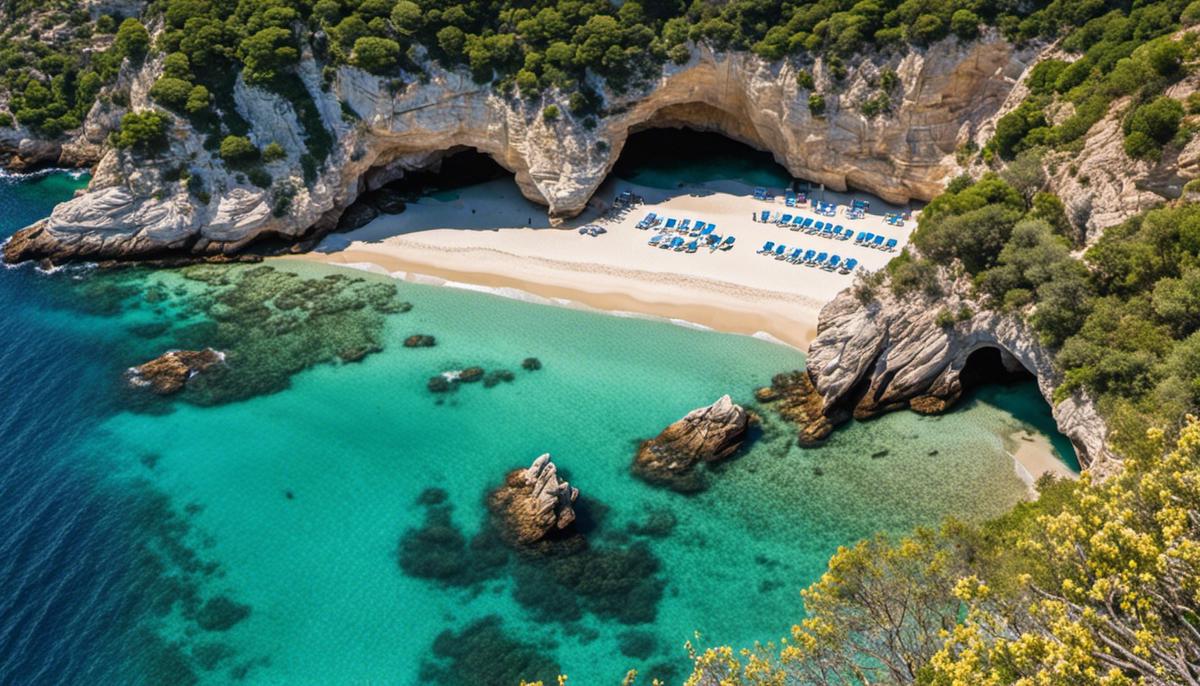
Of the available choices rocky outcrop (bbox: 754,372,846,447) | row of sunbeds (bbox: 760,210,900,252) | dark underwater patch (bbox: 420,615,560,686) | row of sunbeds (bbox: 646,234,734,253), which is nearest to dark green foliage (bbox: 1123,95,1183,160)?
row of sunbeds (bbox: 760,210,900,252)

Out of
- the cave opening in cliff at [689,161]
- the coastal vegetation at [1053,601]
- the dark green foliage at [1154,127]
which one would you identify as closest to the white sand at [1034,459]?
the coastal vegetation at [1053,601]

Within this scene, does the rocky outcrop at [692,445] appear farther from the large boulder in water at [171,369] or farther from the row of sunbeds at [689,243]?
the large boulder in water at [171,369]

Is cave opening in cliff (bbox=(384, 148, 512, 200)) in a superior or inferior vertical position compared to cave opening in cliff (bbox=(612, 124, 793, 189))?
inferior

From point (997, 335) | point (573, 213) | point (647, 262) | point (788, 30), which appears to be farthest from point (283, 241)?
point (997, 335)

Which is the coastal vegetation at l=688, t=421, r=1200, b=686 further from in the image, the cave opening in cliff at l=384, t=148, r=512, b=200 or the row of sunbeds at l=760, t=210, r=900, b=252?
the cave opening in cliff at l=384, t=148, r=512, b=200

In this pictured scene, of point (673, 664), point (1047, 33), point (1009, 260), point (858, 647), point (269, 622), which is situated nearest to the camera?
point (858, 647)

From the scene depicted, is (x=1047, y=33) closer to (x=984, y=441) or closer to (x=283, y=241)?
(x=984, y=441)
